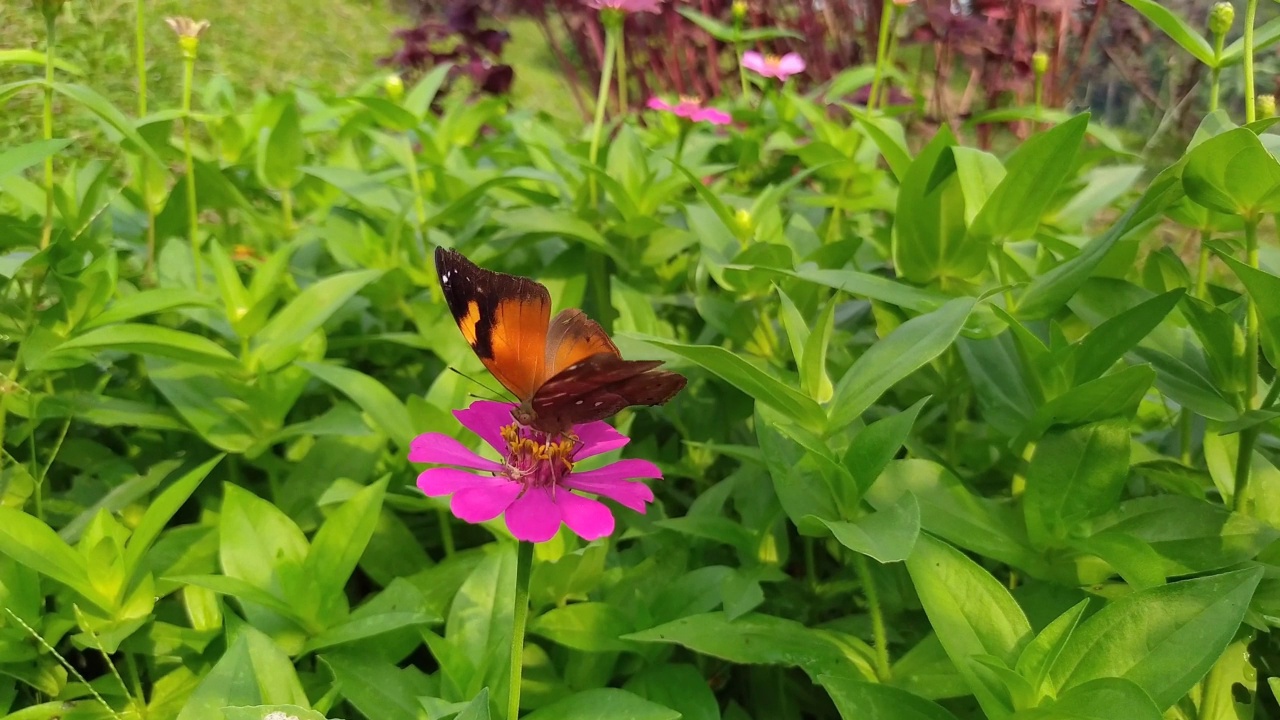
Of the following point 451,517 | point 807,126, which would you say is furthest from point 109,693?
point 807,126

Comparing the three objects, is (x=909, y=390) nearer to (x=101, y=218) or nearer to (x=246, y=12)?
(x=101, y=218)

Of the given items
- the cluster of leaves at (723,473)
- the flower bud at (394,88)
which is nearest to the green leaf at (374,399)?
the cluster of leaves at (723,473)

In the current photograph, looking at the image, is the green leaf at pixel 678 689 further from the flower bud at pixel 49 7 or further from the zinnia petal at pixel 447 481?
the flower bud at pixel 49 7

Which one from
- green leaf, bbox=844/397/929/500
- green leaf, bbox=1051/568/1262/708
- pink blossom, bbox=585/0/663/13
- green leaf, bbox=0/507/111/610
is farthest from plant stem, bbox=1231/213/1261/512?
green leaf, bbox=0/507/111/610

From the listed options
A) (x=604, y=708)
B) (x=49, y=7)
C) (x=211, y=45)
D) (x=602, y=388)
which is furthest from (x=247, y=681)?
(x=211, y=45)

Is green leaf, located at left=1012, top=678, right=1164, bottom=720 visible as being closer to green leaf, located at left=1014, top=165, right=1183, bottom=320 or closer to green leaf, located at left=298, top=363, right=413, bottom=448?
green leaf, located at left=1014, top=165, right=1183, bottom=320

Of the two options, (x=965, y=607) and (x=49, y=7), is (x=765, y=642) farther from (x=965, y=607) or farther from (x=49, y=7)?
(x=49, y=7)
